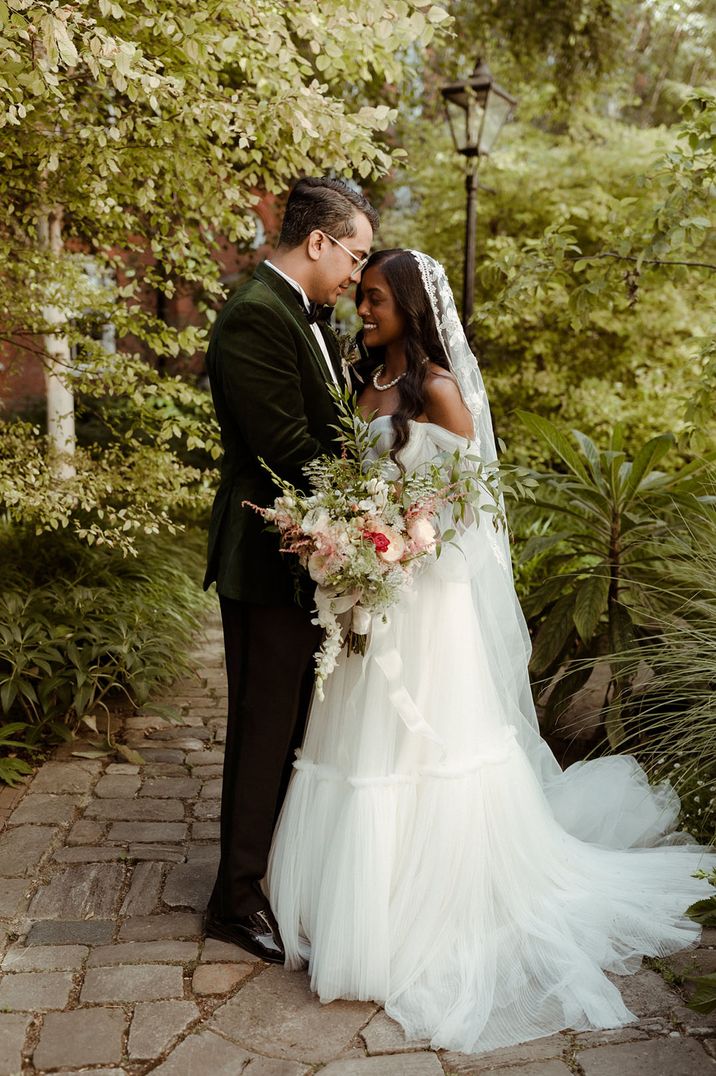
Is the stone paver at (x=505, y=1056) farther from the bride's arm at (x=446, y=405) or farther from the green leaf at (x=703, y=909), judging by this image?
the bride's arm at (x=446, y=405)

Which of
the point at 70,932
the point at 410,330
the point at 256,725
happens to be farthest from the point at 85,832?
the point at 410,330

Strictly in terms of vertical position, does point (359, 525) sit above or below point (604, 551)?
above

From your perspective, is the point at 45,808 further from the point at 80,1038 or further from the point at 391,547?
the point at 391,547

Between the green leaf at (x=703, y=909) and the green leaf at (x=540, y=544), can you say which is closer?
the green leaf at (x=703, y=909)

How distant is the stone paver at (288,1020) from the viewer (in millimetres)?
2529

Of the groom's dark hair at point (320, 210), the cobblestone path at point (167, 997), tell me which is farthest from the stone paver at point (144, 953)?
the groom's dark hair at point (320, 210)

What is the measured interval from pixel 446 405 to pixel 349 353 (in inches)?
21.3

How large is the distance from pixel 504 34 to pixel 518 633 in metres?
10.4

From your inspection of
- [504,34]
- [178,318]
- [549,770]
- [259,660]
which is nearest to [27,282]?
[259,660]

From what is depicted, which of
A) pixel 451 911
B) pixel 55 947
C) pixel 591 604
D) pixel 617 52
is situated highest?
pixel 617 52

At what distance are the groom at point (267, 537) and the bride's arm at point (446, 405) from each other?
0.30 m

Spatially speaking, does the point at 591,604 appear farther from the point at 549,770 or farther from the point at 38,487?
the point at 38,487

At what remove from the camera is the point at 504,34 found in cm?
1159

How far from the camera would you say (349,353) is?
3361 mm
